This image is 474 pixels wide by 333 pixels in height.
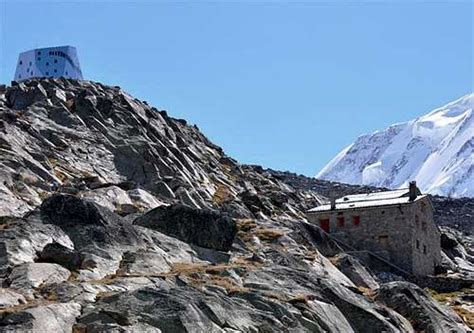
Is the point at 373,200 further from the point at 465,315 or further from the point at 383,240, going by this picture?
the point at 465,315

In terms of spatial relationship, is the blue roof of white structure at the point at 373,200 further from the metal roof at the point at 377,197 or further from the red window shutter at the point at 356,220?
the red window shutter at the point at 356,220

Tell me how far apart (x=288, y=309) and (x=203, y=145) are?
322ft

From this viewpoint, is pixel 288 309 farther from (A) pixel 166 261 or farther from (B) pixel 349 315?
(A) pixel 166 261

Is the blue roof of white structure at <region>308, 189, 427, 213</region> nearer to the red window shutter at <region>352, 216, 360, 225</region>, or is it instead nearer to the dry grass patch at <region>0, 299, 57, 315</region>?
the red window shutter at <region>352, 216, 360, 225</region>

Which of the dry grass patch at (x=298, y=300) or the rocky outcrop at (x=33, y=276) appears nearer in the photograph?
the rocky outcrop at (x=33, y=276)

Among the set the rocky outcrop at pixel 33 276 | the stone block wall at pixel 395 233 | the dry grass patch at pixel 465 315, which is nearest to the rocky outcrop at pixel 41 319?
the rocky outcrop at pixel 33 276

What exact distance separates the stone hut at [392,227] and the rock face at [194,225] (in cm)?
3193

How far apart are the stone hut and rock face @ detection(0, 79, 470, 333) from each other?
8987 millimetres

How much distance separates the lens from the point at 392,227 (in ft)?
283

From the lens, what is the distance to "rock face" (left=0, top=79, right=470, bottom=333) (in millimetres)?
36812

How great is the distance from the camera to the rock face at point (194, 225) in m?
54.6

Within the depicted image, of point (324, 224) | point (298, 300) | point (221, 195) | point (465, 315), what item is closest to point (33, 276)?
point (298, 300)

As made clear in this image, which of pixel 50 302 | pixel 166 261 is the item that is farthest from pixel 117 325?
pixel 166 261

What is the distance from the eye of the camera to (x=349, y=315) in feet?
149
